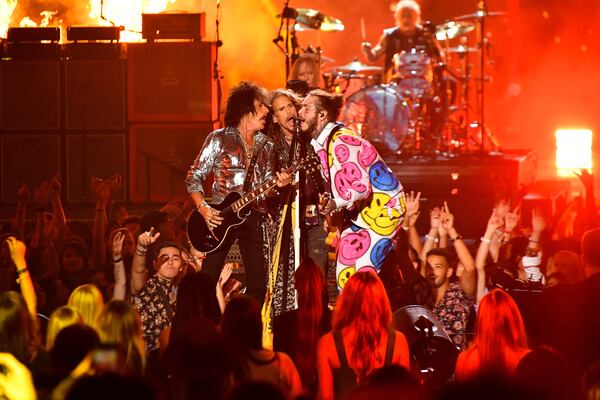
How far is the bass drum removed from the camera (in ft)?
47.0

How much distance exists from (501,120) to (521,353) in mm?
15539

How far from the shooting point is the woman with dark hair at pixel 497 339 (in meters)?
4.96

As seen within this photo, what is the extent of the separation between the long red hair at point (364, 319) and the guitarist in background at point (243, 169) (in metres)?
2.28

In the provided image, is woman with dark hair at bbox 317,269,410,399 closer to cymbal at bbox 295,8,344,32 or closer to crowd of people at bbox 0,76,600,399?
crowd of people at bbox 0,76,600,399

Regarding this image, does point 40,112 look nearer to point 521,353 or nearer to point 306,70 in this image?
point 306,70

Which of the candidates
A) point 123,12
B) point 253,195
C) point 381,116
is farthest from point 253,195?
point 123,12

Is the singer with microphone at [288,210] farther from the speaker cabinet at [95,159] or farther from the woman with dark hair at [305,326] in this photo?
the speaker cabinet at [95,159]

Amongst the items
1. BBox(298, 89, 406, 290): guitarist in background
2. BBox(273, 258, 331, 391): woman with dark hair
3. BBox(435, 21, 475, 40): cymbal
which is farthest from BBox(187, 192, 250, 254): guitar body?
BBox(435, 21, 475, 40): cymbal

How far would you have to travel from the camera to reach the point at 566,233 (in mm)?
9969

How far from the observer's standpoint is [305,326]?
5418 mm

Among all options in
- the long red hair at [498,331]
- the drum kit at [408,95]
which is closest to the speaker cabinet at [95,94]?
the drum kit at [408,95]

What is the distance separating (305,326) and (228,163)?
2.30 m

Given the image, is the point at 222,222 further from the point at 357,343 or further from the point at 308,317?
the point at 357,343

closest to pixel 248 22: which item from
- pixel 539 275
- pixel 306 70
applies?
pixel 306 70
